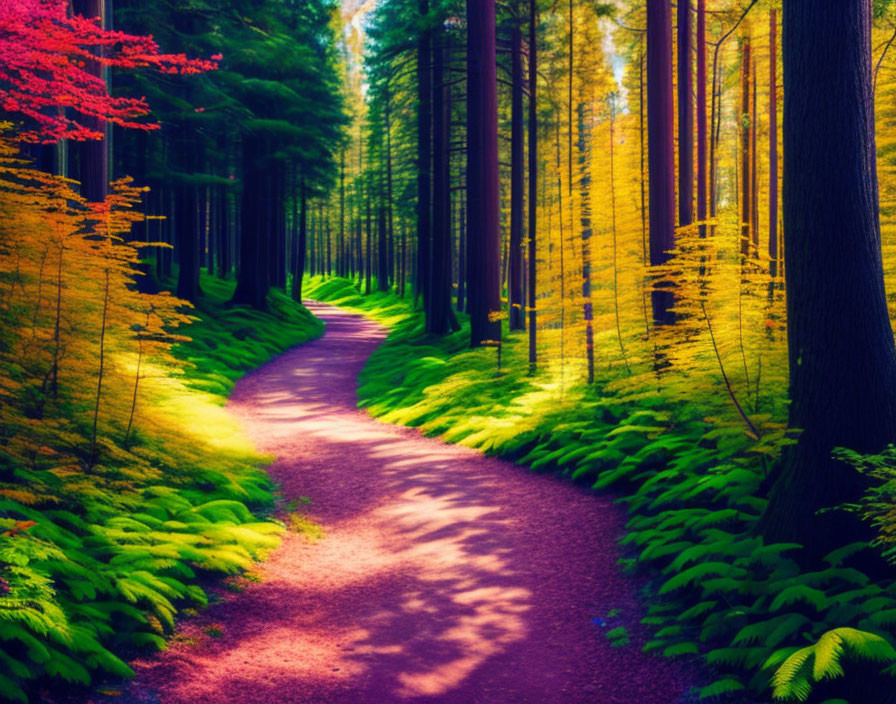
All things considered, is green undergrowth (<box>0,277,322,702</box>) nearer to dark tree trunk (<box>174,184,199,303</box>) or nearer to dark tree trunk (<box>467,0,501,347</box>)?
dark tree trunk (<box>467,0,501,347</box>)

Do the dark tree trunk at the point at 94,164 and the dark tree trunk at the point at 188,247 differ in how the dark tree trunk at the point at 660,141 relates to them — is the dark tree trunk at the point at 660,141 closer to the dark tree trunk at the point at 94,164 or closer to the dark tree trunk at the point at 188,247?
the dark tree trunk at the point at 94,164

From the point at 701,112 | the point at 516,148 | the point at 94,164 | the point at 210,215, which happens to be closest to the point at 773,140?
the point at 701,112

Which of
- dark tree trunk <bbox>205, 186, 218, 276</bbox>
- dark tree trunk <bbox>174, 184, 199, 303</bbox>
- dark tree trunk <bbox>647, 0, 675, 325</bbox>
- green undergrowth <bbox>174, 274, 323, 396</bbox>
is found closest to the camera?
dark tree trunk <bbox>647, 0, 675, 325</bbox>

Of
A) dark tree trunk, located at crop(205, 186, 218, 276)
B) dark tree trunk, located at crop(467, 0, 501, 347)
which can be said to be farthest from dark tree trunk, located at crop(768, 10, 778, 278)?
dark tree trunk, located at crop(205, 186, 218, 276)

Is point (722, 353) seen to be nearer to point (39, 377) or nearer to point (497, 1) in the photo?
point (39, 377)

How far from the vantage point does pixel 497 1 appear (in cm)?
2080

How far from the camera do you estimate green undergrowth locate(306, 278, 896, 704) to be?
461 centimetres

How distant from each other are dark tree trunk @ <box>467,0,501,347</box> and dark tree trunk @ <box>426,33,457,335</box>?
3.38 metres

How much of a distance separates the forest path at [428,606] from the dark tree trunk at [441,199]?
1356 centimetres

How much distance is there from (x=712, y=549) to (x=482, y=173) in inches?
587

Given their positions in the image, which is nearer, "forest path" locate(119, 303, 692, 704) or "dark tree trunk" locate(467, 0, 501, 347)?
"forest path" locate(119, 303, 692, 704)

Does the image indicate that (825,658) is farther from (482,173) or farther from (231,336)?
(231,336)

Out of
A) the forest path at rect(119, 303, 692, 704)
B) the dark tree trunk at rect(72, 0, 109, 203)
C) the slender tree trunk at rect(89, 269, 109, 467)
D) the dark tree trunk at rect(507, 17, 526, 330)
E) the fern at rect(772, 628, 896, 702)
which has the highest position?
the dark tree trunk at rect(507, 17, 526, 330)

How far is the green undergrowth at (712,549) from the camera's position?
4609mm
